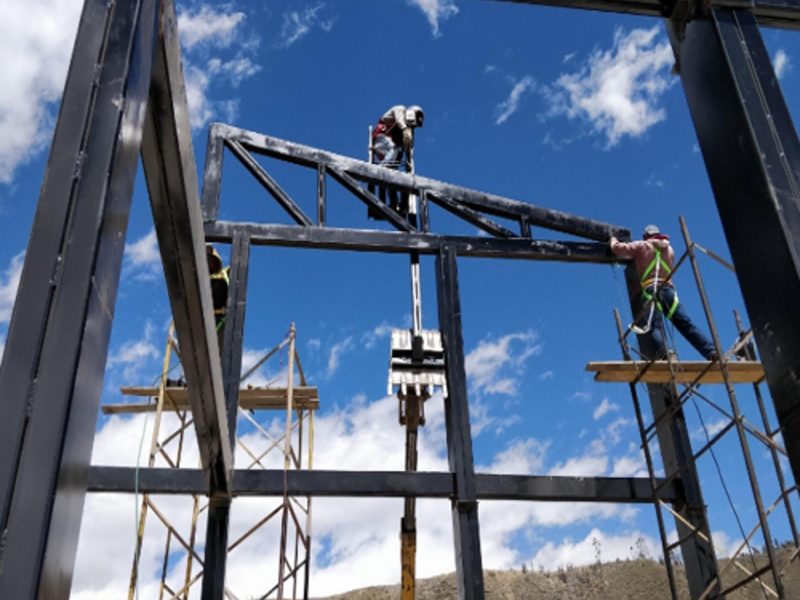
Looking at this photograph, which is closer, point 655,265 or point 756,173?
point 756,173

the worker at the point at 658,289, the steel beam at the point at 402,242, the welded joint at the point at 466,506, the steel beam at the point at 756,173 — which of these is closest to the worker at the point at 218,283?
the steel beam at the point at 402,242

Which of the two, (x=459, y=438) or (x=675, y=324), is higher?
(x=675, y=324)

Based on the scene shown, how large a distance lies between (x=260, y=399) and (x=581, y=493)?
4.78m

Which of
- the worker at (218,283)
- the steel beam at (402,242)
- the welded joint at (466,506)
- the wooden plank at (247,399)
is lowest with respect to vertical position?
the welded joint at (466,506)

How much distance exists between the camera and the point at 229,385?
9602 millimetres

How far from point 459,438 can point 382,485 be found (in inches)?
44.3

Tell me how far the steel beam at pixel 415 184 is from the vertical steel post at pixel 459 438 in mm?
1276

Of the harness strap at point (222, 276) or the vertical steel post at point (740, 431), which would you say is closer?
the vertical steel post at point (740, 431)

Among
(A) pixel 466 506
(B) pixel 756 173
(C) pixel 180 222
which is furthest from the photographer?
(A) pixel 466 506

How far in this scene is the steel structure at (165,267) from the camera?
8.32ft

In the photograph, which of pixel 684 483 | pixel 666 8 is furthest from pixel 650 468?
pixel 666 8

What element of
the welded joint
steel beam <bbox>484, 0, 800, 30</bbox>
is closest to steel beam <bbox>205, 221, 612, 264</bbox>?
the welded joint

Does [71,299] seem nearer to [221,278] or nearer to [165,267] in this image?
[165,267]

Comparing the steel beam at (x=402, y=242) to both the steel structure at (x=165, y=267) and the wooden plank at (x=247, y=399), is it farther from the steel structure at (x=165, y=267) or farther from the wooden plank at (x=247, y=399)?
the steel structure at (x=165, y=267)
